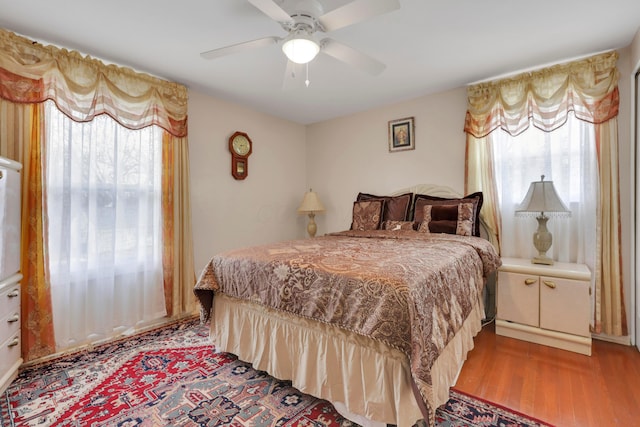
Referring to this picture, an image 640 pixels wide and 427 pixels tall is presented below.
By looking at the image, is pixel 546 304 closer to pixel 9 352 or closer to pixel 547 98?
pixel 547 98

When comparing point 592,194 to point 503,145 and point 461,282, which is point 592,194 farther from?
point 461,282

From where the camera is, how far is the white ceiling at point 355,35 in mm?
1804

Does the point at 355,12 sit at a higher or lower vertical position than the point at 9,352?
higher

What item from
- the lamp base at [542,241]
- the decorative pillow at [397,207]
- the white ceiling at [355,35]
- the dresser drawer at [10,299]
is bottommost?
the dresser drawer at [10,299]

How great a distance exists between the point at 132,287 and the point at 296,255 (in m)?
1.75

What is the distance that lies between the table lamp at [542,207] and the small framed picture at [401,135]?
4.44 feet

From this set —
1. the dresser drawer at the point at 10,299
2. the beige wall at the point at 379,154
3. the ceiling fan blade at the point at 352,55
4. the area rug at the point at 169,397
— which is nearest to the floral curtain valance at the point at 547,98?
the beige wall at the point at 379,154

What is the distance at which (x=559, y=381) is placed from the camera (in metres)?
1.80

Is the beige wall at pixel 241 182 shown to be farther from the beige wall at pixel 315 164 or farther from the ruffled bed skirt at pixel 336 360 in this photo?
the ruffled bed skirt at pixel 336 360

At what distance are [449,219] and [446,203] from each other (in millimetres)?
200

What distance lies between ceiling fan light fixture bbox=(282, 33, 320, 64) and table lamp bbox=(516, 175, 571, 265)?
6.80ft

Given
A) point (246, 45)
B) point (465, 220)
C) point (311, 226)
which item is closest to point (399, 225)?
point (465, 220)

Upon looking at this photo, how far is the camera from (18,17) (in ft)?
6.08

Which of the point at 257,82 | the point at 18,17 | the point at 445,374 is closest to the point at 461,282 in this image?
the point at 445,374
